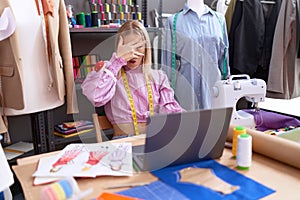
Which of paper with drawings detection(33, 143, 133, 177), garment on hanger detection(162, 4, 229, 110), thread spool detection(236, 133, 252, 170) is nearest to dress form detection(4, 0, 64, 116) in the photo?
paper with drawings detection(33, 143, 133, 177)

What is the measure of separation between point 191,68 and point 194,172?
133 centimetres

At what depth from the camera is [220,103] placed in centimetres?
148

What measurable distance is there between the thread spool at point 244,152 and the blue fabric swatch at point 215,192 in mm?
40

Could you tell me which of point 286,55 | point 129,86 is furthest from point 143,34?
point 286,55

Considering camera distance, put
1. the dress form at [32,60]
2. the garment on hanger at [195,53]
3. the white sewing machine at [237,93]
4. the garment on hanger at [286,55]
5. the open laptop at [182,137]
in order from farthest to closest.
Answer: the garment on hanger at [286,55], the garment on hanger at [195,53], the dress form at [32,60], the white sewing machine at [237,93], the open laptop at [182,137]

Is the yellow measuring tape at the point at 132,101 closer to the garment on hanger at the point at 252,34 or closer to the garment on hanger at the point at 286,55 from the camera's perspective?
the garment on hanger at the point at 252,34

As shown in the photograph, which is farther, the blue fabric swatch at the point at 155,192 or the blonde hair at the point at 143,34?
the blonde hair at the point at 143,34

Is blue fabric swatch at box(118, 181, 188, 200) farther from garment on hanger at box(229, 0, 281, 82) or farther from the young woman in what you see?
garment on hanger at box(229, 0, 281, 82)

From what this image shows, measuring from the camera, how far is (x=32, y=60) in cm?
161

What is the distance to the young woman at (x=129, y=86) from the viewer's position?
1.48 m

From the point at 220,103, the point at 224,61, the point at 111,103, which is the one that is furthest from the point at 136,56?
the point at 224,61

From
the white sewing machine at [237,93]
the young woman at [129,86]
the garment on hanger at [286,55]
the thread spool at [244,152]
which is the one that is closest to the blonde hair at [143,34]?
the young woman at [129,86]

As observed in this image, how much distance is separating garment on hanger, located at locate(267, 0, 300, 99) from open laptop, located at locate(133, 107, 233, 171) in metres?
1.69

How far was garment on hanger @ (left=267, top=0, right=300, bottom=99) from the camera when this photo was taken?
2.35m
